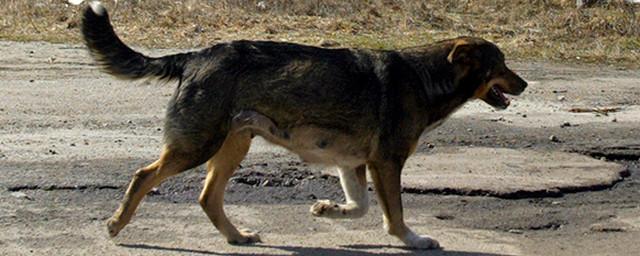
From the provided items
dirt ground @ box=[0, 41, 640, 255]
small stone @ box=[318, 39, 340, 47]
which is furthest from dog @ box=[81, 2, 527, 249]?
small stone @ box=[318, 39, 340, 47]

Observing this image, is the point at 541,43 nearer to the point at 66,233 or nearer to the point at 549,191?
the point at 549,191

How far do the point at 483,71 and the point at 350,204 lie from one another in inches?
44.4

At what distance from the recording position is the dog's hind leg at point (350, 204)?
7.85 metres

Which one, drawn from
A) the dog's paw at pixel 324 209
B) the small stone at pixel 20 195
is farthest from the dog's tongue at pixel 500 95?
the small stone at pixel 20 195

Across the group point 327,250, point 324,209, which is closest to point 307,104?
point 324,209

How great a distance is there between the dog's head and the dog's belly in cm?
78

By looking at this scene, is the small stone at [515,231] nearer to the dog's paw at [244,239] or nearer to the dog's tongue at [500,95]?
the dog's tongue at [500,95]

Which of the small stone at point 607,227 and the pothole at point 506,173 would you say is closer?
the small stone at point 607,227

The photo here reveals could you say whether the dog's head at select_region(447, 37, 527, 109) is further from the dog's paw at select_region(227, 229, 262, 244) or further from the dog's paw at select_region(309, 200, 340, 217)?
the dog's paw at select_region(227, 229, 262, 244)

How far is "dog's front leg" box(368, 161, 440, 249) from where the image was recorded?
302 inches

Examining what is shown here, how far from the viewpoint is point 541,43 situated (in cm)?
1797

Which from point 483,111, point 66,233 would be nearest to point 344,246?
point 66,233

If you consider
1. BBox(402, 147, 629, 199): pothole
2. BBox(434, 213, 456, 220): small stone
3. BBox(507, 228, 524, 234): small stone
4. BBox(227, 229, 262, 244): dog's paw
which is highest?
BBox(227, 229, 262, 244): dog's paw

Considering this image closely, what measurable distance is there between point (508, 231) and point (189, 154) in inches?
83.4
